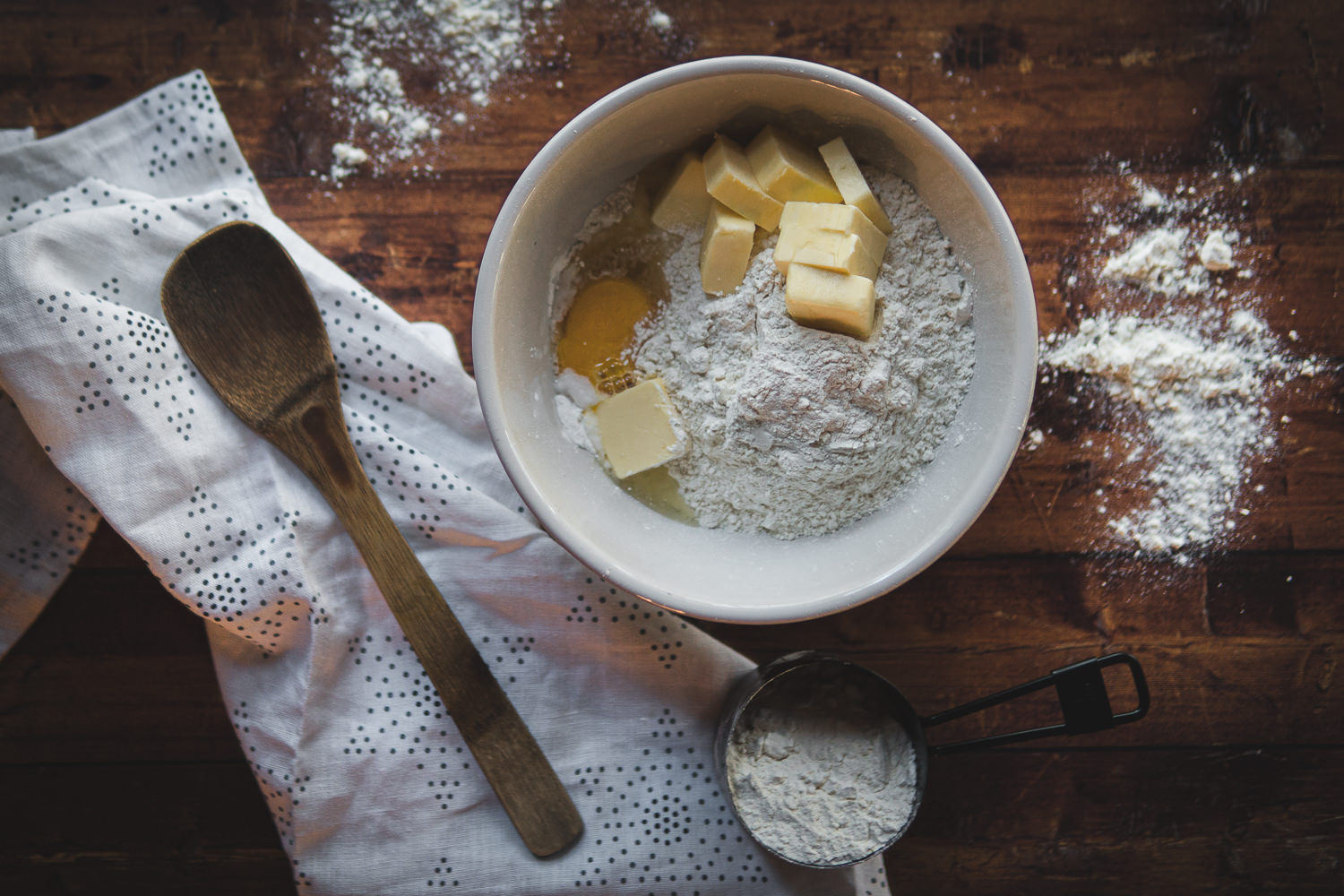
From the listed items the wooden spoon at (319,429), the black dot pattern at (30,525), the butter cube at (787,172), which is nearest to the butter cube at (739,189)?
the butter cube at (787,172)

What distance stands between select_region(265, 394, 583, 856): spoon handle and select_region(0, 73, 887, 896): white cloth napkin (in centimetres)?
3

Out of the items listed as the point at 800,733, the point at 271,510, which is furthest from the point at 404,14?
the point at 800,733

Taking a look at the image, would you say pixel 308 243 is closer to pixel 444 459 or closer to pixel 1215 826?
pixel 444 459

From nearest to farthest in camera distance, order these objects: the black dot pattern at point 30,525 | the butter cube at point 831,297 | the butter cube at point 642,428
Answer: the butter cube at point 831,297, the butter cube at point 642,428, the black dot pattern at point 30,525

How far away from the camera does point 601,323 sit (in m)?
1.05

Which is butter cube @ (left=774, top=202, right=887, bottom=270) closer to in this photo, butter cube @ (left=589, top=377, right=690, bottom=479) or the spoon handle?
butter cube @ (left=589, top=377, right=690, bottom=479)

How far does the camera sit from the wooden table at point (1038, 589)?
1.13 metres

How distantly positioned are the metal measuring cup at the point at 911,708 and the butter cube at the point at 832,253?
47cm

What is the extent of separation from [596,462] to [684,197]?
348 millimetres

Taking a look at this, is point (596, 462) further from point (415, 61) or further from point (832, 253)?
point (415, 61)

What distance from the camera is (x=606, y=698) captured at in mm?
1106

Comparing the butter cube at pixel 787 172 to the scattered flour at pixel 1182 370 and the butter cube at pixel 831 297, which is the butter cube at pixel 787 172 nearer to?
the butter cube at pixel 831 297

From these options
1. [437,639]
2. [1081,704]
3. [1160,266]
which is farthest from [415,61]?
[1081,704]

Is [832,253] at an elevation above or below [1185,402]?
above
